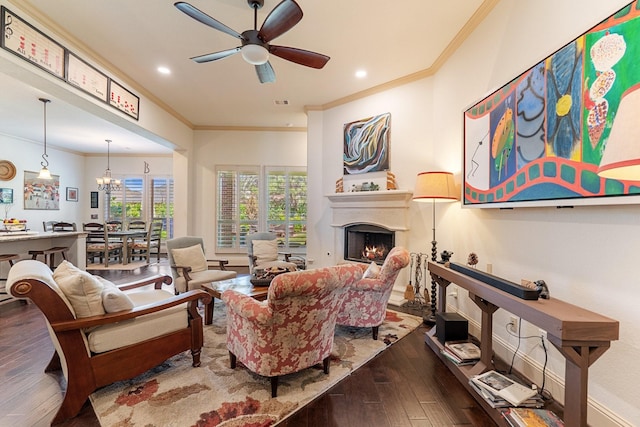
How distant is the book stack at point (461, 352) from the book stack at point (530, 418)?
0.54m

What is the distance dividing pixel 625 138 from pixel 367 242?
398 cm

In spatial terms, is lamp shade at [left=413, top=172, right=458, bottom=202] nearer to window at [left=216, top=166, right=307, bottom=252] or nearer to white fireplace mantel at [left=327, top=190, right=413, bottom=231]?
white fireplace mantel at [left=327, top=190, right=413, bottom=231]

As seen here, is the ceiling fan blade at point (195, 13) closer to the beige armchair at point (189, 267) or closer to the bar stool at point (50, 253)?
the beige armchair at point (189, 267)

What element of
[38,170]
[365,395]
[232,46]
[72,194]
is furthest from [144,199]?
[365,395]

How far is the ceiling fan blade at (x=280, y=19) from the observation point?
212 centimetres

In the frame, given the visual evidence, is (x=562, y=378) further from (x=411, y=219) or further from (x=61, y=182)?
(x=61, y=182)

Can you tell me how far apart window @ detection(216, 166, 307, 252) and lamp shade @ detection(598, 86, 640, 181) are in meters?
5.70

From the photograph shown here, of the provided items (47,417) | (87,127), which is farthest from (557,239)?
(87,127)

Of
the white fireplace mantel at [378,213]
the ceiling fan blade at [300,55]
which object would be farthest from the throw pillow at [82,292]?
the white fireplace mantel at [378,213]

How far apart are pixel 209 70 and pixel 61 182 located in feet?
23.1

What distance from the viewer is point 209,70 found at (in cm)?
392

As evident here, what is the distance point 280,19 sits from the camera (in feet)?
7.42

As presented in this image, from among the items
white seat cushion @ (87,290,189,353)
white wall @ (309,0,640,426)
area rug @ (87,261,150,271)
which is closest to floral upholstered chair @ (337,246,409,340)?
white wall @ (309,0,640,426)

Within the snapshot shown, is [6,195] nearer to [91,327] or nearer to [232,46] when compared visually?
[232,46]
